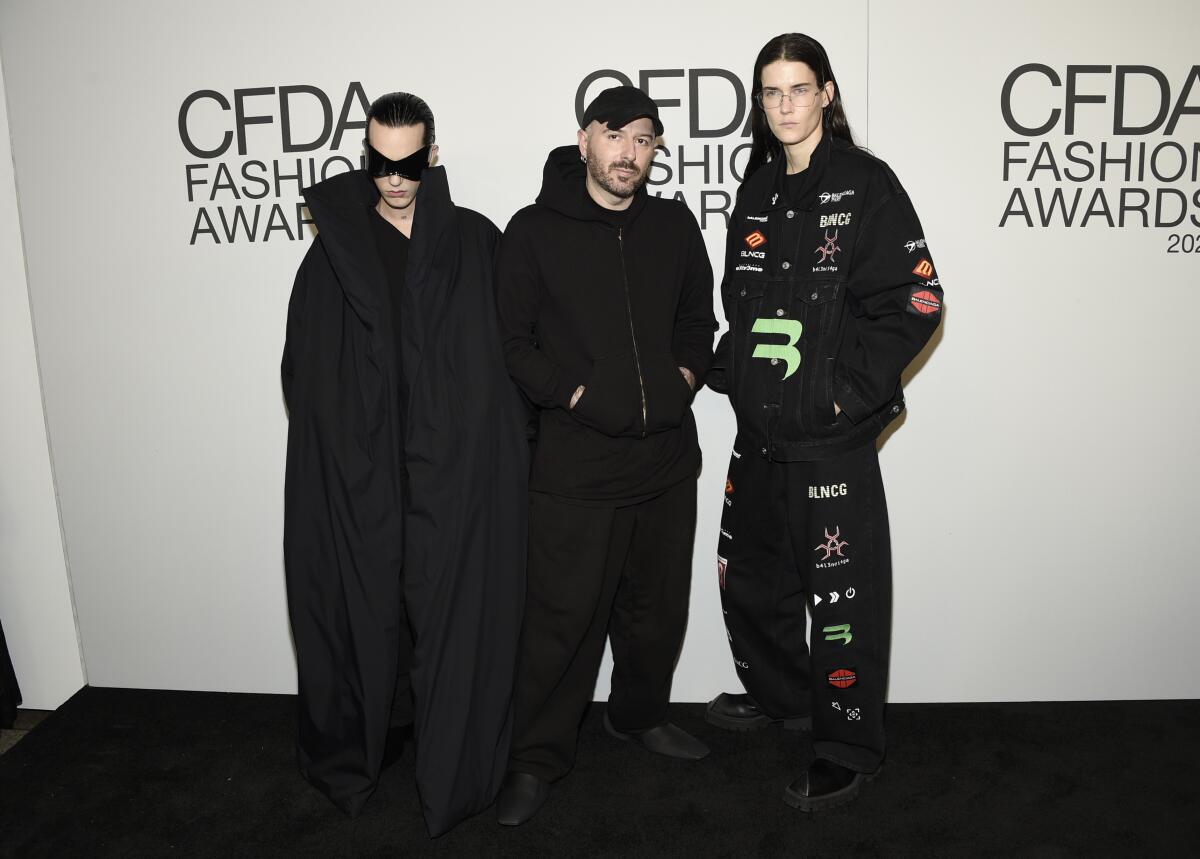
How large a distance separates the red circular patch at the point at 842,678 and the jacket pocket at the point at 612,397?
0.84 metres

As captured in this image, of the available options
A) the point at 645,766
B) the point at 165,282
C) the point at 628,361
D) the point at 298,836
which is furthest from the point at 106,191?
the point at 645,766

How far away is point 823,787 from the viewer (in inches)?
94.2

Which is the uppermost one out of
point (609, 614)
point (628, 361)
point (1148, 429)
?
point (628, 361)

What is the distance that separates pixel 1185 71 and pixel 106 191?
3.26 meters

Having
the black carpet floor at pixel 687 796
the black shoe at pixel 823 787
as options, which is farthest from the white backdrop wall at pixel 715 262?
the black shoe at pixel 823 787

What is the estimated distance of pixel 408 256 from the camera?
7.35ft

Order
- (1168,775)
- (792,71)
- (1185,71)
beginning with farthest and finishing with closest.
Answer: (1185,71)
(1168,775)
(792,71)

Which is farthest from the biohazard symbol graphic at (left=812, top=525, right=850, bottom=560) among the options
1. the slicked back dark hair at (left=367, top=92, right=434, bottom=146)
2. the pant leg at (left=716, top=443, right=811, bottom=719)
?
the slicked back dark hair at (left=367, top=92, right=434, bottom=146)

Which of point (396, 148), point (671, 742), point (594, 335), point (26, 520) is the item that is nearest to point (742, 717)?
point (671, 742)

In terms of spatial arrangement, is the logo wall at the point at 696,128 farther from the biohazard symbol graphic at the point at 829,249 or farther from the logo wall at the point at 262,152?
the logo wall at the point at 262,152

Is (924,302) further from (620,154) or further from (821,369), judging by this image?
(620,154)

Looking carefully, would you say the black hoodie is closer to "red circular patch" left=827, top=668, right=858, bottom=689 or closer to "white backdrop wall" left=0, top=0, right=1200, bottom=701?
"white backdrop wall" left=0, top=0, right=1200, bottom=701

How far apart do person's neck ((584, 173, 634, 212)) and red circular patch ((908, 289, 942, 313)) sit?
741 mm

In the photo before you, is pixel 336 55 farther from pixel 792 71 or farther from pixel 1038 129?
pixel 1038 129
